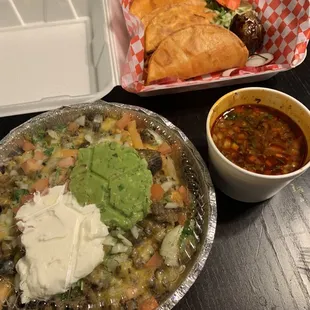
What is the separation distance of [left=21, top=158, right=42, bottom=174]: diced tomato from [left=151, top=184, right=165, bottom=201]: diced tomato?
1.17ft

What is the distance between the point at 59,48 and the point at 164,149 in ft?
2.93

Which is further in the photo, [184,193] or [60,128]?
[60,128]

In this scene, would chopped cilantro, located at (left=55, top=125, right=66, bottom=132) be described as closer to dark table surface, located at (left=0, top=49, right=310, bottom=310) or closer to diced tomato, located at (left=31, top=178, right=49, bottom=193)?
diced tomato, located at (left=31, top=178, right=49, bottom=193)

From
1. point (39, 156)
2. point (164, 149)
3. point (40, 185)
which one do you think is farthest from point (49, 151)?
point (164, 149)

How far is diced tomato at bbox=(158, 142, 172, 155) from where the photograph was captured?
1.29 m

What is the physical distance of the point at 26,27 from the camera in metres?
1.95

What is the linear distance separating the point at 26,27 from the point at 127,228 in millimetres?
1303

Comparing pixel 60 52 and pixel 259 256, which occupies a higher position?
pixel 60 52

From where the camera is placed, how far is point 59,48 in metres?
1.88

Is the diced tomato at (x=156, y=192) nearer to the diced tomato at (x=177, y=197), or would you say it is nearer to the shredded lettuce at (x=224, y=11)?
the diced tomato at (x=177, y=197)

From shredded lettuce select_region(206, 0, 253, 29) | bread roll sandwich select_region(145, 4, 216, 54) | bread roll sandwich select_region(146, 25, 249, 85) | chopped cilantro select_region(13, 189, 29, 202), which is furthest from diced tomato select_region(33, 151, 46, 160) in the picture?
shredded lettuce select_region(206, 0, 253, 29)

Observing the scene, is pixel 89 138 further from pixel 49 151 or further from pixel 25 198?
pixel 25 198

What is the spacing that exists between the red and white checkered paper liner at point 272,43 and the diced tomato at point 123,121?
0.49 ft

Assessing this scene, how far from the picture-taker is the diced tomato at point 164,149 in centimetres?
129
